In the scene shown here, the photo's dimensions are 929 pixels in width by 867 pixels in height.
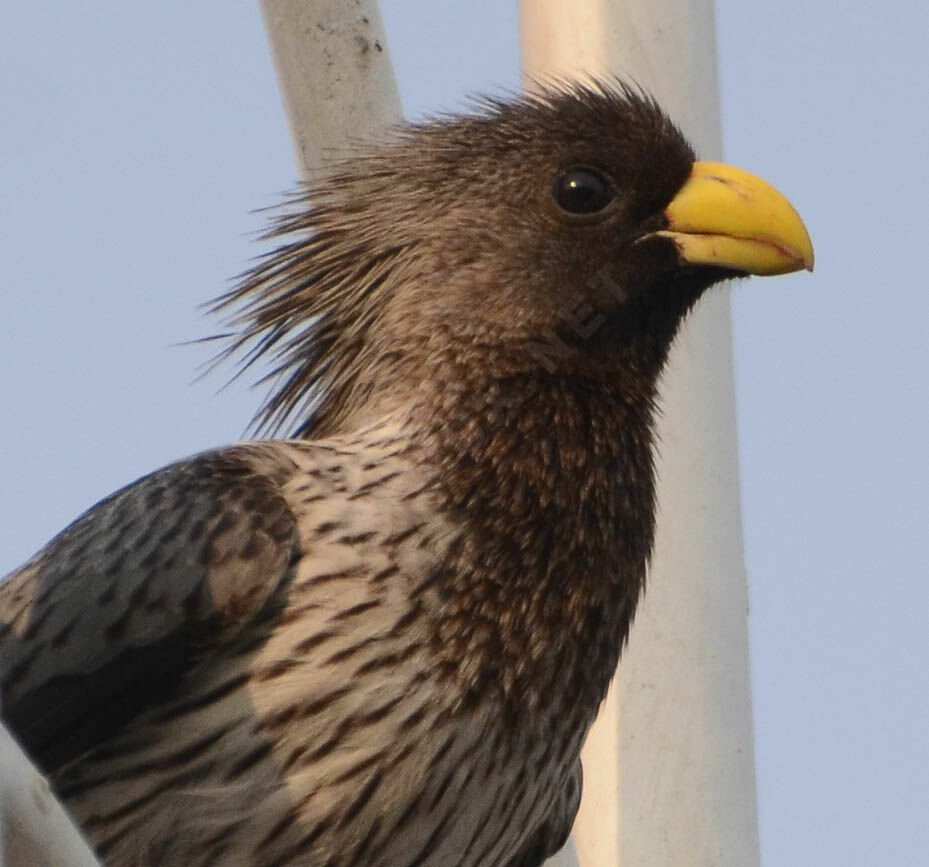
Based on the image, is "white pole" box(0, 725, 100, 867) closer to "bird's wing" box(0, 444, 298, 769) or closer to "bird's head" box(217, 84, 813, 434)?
"bird's wing" box(0, 444, 298, 769)

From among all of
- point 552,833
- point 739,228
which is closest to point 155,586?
point 552,833

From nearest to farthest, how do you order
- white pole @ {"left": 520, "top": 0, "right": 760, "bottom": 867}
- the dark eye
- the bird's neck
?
the bird's neck
the dark eye
white pole @ {"left": 520, "top": 0, "right": 760, "bottom": 867}

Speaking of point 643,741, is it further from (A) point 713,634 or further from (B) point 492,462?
(B) point 492,462

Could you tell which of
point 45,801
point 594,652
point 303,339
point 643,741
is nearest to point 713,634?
point 643,741

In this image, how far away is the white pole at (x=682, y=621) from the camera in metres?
7.73

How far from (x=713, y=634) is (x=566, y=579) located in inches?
59.2

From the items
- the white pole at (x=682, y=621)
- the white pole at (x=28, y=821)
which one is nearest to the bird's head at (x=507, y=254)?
the white pole at (x=682, y=621)

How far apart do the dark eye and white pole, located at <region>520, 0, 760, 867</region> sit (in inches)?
34.0

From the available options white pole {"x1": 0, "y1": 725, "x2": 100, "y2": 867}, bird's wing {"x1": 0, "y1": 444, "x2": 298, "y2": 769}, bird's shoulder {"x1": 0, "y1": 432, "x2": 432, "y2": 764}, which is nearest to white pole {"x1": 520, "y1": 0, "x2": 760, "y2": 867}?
bird's shoulder {"x1": 0, "y1": 432, "x2": 432, "y2": 764}

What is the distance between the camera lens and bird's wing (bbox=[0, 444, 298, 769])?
6137 mm

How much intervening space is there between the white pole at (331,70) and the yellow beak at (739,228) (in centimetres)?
127

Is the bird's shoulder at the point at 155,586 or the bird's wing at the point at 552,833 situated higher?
the bird's shoulder at the point at 155,586

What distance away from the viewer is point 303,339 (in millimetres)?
7672

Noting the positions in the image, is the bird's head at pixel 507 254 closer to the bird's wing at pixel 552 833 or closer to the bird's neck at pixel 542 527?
the bird's neck at pixel 542 527
